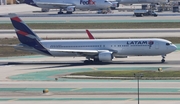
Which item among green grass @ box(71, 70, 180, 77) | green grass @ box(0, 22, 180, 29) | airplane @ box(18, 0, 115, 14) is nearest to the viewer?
green grass @ box(71, 70, 180, 77)

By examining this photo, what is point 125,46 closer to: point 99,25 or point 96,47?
point 96,47

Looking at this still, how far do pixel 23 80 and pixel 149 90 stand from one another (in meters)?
13.0

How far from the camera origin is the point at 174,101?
4312 centimetres

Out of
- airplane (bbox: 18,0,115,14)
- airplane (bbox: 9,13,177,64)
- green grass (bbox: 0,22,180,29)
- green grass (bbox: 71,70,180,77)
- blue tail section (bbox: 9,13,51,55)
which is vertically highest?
blue tail section (bbox: 9,13,51,55)

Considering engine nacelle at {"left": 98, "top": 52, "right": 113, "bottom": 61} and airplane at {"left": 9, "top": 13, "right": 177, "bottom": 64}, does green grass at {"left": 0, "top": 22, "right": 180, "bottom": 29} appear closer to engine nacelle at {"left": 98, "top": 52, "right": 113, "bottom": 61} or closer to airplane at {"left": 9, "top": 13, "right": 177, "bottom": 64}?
airplane at {"left": 9, "top": 13, "right": 177, "bottom": 64}

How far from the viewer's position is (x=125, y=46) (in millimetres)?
67438

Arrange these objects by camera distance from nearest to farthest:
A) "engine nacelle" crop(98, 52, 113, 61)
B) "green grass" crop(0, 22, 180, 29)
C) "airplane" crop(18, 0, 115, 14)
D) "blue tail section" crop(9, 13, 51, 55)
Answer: "engine nacelle" crop(98, 52, 113, 61) < "blue tail section" crop(9, 13, 51, 55) < "green grass" crop(0, 22, 180, 29) < "airplane" crop(18, 0, 115, 14)

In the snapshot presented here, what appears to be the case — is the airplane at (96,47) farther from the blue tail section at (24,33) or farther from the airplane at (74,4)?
the airplane at (74,4)

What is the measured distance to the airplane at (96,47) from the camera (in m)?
67.0

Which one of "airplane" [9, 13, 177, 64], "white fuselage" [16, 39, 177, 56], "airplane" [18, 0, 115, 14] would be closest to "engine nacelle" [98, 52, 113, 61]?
"airplane" [9, 13, 177, 64]

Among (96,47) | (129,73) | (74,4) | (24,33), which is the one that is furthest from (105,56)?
(74,4)

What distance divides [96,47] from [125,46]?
11.1 feet

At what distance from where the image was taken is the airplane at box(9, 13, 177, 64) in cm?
6700

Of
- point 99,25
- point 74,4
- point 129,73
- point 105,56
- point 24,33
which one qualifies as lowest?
point 99,25
